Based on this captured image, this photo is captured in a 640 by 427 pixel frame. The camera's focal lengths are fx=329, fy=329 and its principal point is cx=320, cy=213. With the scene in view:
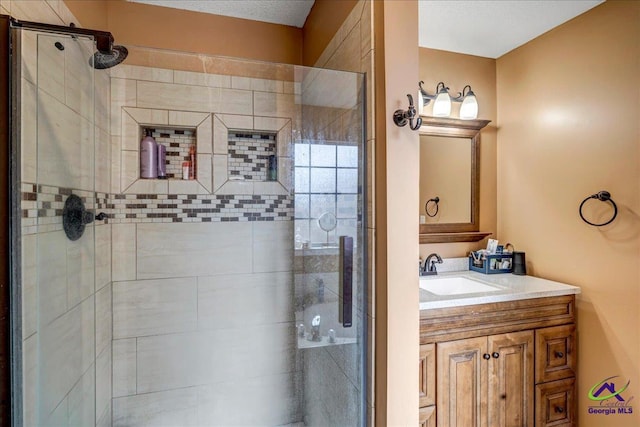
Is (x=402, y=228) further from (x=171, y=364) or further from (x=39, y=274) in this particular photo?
(x=171, y=364)

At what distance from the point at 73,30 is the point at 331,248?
1.32m

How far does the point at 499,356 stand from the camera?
175cm

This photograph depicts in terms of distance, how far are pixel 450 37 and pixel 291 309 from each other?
209 centimetres

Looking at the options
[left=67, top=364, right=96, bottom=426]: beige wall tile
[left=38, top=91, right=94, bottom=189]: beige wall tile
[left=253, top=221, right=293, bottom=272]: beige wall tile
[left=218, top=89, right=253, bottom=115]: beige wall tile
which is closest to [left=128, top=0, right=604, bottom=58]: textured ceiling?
[left=218, top=89, right=253, bottom=115]: beige wall tile

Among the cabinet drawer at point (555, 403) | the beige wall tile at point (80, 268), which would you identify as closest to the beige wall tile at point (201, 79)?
the beige wall tile at point (80, 268)

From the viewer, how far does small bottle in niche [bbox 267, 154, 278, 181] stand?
195 cm

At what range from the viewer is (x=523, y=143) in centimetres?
234

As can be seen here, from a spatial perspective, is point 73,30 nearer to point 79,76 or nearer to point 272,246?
point 79,76

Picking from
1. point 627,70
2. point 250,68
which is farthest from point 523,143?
point 250,68

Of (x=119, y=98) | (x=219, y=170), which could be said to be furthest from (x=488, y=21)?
(x=119, y=98)

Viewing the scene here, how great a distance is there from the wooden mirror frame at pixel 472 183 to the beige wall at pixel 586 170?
236 mm

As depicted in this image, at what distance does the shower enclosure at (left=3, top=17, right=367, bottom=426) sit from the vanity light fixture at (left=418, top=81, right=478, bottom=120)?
3.12ft

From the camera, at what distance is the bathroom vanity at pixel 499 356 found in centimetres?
163

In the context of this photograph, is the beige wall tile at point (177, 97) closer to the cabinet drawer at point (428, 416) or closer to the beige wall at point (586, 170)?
the cabinet drawer at point (428, 416)
